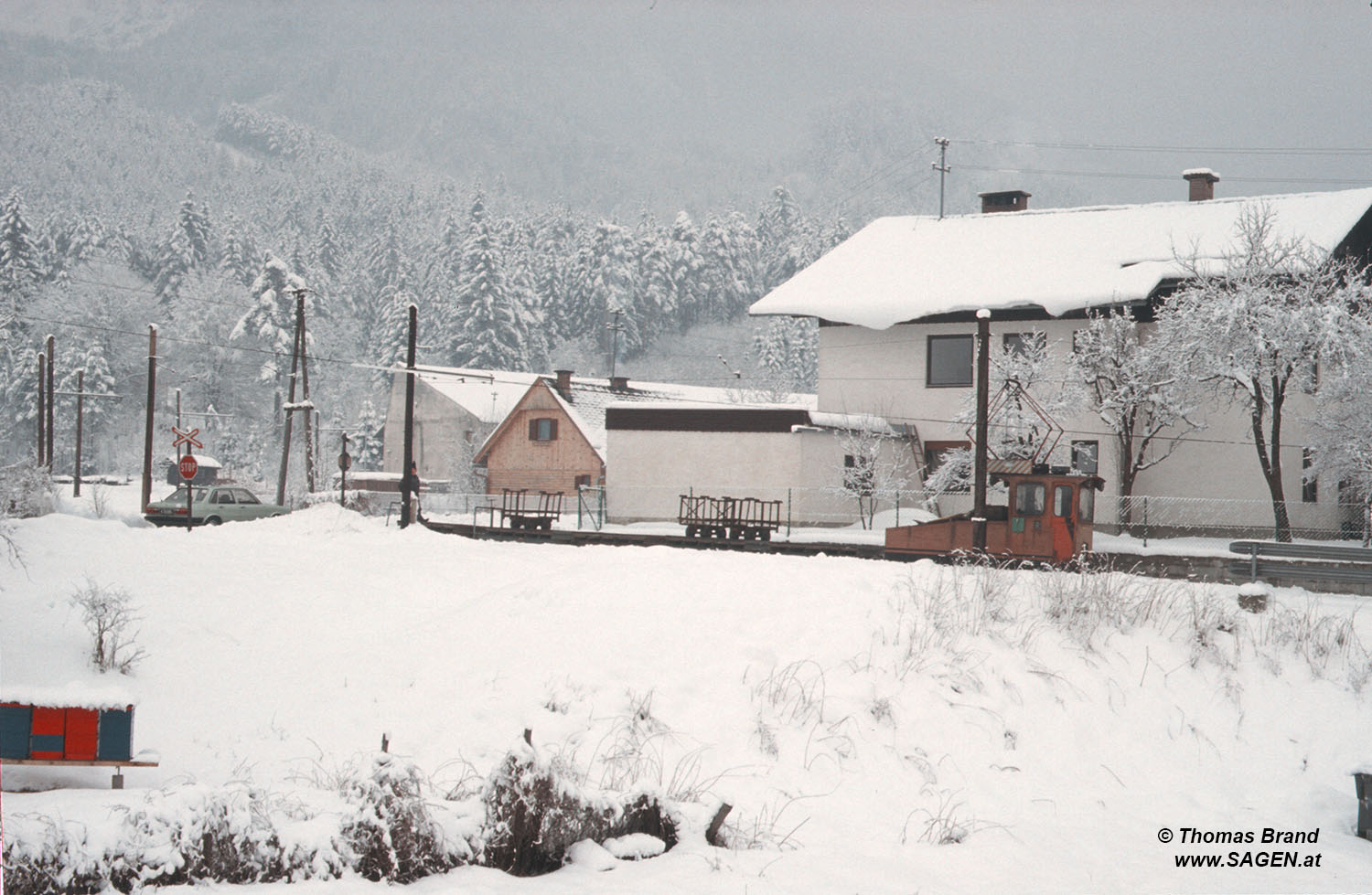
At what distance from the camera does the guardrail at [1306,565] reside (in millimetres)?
18734

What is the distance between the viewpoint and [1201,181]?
38.3 m

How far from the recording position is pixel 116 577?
17484 millimetres

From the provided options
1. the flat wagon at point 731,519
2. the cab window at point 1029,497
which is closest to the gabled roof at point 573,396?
the flat wagon at point 731,519

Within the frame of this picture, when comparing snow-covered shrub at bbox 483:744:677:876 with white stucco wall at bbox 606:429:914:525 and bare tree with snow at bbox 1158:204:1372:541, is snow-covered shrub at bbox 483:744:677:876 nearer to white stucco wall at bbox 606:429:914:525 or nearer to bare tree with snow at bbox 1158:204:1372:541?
bare tree with snow at bbox 1158:204:1372:541

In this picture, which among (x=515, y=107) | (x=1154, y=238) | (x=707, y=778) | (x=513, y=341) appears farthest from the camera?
(x=515, y=107)

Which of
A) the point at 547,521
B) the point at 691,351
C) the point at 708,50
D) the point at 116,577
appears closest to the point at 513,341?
the point at 691,351

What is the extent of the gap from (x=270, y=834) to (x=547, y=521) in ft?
82.9

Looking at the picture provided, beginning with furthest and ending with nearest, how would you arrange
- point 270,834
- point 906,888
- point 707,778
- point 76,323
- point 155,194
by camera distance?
point 155,194
point 76,323
point 707,778
point 906,888
point 270,834

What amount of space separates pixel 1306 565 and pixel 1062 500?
4.54m

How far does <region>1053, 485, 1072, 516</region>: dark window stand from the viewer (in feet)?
73.6

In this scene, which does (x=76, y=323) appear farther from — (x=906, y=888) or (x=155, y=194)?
(x=906, y=888)

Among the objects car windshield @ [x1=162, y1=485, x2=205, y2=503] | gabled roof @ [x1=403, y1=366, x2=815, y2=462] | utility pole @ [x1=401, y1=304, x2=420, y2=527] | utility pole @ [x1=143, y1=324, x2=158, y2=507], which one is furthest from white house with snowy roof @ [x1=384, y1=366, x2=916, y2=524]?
gabled roof @ [x1=403, y1=366, x2=815, y2=462]

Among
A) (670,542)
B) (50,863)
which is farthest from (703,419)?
(50,863)

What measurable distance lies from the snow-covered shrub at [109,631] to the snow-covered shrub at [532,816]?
25.5ft
